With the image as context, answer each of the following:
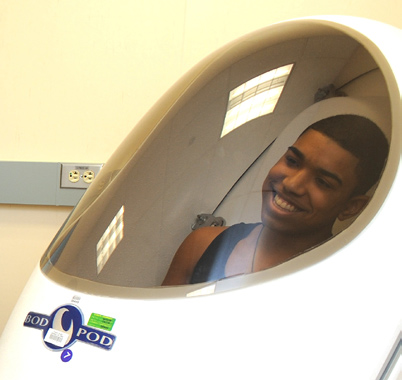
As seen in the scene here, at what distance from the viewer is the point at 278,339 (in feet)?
2.13

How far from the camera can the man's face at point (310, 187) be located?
2.37 feet

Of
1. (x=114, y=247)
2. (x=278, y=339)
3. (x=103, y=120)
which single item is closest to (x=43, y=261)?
(x=114, y=247)

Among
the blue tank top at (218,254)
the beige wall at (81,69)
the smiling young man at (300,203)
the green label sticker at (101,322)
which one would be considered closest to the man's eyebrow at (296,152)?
the smiling young man at (300,203)

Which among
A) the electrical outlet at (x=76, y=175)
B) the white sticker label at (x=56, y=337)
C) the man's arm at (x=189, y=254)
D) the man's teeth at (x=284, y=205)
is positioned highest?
the electrical outlet at (x=76, y=175)

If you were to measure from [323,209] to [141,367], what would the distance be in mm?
300

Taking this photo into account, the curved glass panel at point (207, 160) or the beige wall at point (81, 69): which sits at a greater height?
the beige wall at point (81, 69)

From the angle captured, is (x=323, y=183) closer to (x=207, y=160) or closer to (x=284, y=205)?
(x=284, y=205)

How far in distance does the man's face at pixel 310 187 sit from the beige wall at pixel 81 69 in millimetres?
1224

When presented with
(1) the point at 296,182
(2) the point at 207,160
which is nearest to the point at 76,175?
(2) the point at 207,160

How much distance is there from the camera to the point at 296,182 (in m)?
0.75

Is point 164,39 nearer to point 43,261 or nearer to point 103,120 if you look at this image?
point 103,120

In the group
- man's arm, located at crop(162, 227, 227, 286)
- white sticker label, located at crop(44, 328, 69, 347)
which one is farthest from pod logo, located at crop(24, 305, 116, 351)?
man's arm, located at crop(162, 227, 227, 286)

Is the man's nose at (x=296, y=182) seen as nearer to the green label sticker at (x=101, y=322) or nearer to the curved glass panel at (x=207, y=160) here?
the curved glass panel at (x=207, y=160)

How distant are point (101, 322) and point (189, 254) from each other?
143mm
